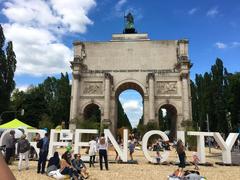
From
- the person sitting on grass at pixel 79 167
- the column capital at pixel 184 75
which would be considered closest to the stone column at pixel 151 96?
the column capital at pixel 184 75

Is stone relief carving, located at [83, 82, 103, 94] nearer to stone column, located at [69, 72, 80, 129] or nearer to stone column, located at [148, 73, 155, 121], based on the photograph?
stone column, located at [69, 72, 80, 129]

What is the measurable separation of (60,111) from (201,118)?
29.3 metres

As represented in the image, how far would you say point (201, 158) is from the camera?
17.9 m

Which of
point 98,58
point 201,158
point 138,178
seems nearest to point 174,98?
point 98,58

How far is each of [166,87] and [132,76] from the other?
19.0 ft

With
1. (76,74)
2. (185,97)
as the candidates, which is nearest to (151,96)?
(185,97)

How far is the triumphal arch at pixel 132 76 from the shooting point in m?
42.1

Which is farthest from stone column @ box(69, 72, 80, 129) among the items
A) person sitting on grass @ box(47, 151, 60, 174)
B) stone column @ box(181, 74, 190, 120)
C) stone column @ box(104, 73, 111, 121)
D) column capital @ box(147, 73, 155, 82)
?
person sitting on grass @ box(47, 151, 60, 174)

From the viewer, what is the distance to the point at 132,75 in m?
44.2

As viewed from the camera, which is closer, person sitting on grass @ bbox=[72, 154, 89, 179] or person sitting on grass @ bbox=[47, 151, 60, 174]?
person sitting on grass @ bbox=[72, 154, 89, 179]

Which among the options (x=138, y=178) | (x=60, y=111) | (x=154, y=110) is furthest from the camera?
(x=60, y=111)

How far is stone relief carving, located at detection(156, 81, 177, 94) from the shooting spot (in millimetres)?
43000

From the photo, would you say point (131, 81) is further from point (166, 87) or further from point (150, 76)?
point (166, 87)

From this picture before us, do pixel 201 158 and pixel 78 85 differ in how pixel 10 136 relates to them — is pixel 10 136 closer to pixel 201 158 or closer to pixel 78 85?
pixel 201 158
